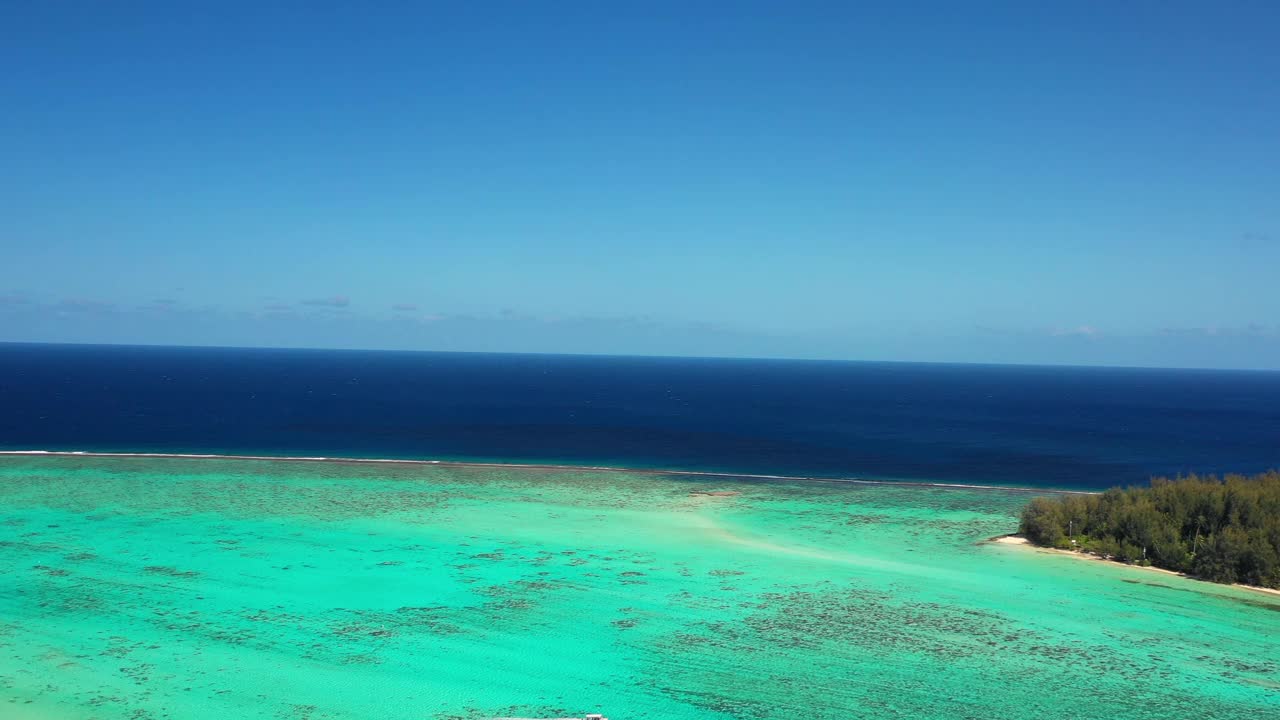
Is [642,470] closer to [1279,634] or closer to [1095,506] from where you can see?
[1095,506]

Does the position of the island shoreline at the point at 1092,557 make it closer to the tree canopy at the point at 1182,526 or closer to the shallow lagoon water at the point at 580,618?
the tree canopy at the point at 1182,526

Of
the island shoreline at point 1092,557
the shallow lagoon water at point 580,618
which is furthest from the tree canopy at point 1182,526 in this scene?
the shallow lagoon water at point 580,618

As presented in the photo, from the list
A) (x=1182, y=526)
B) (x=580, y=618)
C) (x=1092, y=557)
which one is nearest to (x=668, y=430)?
(x=1092, y=557)

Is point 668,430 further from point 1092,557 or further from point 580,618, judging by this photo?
point 580,618

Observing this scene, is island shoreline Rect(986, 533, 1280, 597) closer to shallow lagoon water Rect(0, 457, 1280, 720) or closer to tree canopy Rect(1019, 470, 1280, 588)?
tree canopy Rect(1019, 470, 1280, 588)

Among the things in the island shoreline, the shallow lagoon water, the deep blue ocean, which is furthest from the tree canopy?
the deep blue ocean

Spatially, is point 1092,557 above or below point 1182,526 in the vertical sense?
below

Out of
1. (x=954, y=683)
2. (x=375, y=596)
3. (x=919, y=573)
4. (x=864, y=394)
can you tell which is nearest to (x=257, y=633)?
(x=375, y=596)
